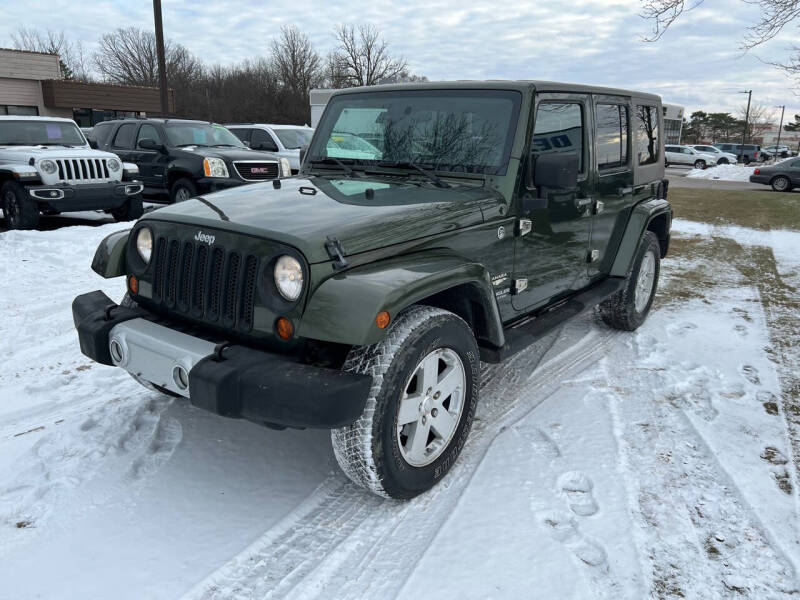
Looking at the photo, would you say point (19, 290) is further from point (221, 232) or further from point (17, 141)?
point (17, 141)

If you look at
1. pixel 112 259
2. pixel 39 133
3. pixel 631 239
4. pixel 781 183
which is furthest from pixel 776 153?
pixel 112 259

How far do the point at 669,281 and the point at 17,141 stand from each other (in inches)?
395

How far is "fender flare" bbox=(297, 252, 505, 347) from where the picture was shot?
95.7 inches

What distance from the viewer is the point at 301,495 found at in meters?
2.96

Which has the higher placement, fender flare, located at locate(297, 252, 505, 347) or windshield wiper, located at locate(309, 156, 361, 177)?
windshield wiper, located at locate(309, 156, 361, 177)

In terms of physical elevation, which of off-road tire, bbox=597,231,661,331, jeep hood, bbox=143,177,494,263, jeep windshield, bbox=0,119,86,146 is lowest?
off-road tire, bbox=597,231,661,331

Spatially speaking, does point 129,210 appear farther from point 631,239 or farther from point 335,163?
point 631,239

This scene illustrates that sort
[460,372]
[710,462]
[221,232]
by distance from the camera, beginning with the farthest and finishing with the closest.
→ [710,462], [460,372], [221,232]

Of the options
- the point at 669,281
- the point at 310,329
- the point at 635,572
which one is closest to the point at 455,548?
the point at 635,572

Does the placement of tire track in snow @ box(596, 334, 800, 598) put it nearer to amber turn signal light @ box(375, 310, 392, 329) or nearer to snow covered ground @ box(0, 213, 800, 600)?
snow covered ground @ box(0, 213, 800, 600)

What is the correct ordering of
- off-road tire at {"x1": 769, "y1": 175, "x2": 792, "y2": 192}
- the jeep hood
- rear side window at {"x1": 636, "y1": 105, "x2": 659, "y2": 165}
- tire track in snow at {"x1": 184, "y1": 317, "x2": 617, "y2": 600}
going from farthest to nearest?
1. off-road tire at {"x1": 769, "y1": 175, "x2": 792, "y2": 192}
2. rear side window at {"x1": 636, "y1": 105, "x2": 659, "y2": 165}
3. the jeep hood
4. tire track in snow at {"x1": 184, "y1": 317, "x2": 617, "y2": 600}

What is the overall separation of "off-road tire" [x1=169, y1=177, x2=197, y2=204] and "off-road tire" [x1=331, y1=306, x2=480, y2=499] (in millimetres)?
8729

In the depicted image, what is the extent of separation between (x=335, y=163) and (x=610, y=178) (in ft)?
6.82

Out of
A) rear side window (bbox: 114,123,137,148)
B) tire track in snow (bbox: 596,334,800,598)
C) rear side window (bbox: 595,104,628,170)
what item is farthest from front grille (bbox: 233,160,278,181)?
tire track in snow (bbox: 596,334,800,598)
